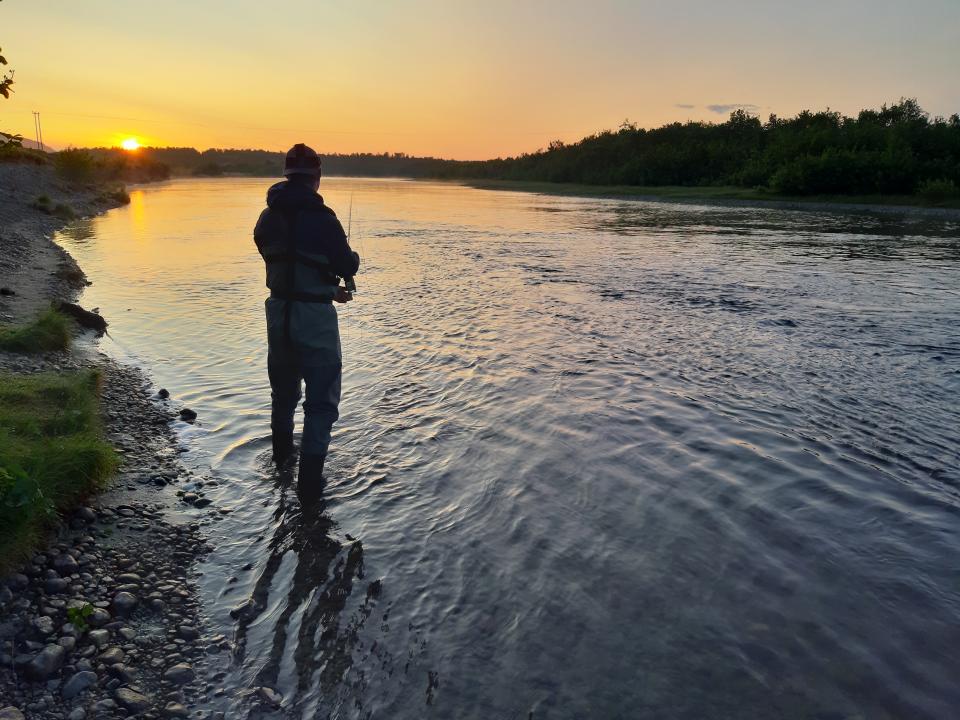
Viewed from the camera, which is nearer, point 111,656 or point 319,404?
point 111,656

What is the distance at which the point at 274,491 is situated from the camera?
22.0ft

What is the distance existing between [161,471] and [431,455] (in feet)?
9.68

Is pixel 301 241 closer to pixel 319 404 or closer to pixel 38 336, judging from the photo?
pixel 319 404

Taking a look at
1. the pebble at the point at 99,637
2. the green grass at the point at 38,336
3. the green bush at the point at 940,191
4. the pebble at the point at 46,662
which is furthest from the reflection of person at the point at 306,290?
the green bush at the point at 940,191

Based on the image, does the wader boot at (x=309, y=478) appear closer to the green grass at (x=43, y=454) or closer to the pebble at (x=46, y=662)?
the green grass at (x=43, y=454)

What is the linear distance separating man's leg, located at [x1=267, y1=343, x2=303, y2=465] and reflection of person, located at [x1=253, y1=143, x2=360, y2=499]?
0.01m

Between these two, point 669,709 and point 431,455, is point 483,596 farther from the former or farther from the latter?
point 431,455

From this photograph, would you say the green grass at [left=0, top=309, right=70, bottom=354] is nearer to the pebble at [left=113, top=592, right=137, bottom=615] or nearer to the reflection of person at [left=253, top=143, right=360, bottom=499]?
the reflection of person at [left=253, top=143, right=360, bottom=499]

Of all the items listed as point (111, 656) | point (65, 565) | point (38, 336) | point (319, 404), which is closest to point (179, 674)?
point (111, 656)

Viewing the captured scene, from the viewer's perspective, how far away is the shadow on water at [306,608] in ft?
13.9

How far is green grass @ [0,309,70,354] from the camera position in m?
9.83

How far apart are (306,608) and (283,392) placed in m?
2.48

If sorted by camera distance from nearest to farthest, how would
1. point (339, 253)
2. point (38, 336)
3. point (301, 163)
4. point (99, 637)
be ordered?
point (99, 637) < point (301, 163) < point (339, 253) < point (38, 336)

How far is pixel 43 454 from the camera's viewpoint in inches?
224
